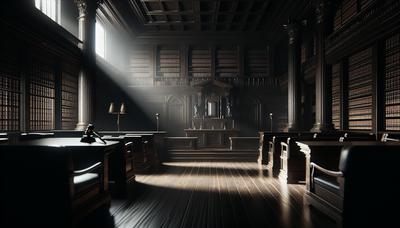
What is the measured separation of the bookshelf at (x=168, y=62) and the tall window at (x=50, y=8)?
5516 mm

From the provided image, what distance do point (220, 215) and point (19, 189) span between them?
191cm

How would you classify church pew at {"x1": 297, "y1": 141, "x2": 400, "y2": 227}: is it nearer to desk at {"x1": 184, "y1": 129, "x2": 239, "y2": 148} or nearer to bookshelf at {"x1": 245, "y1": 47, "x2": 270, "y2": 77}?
desk at {"x1": 184, "y1": 129, "x2": 239, "y2": 148}

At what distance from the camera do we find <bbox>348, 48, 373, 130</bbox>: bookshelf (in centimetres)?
605

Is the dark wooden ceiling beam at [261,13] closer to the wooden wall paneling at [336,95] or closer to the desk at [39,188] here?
the wooden wall paneling at [336,95]

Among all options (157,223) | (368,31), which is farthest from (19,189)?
(368,31)

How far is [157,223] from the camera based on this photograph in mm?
2736

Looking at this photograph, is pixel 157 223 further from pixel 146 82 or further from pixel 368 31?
pixel 146 82

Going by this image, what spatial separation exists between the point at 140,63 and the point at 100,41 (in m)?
2.25

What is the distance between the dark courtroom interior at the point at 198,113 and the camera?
2.35 meters

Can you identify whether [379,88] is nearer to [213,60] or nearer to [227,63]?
[227,63]

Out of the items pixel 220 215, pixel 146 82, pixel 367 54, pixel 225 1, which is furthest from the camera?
pixel 146 82

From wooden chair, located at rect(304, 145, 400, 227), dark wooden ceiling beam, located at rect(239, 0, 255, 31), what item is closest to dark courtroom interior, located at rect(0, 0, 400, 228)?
wooden chair, located at rect(304, 145, 400, 227)

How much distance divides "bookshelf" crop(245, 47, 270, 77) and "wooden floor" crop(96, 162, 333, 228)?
8041 mm

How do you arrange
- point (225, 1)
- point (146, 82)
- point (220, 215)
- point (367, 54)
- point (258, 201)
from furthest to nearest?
point (146, 82) → point (225, 1) → point (367, 54) → point (258, 201) → point (220, 215)
